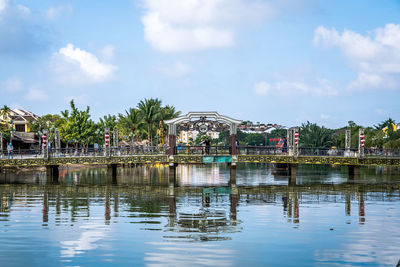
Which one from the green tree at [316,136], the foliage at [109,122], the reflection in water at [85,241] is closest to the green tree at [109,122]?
the foliage at [109,122]

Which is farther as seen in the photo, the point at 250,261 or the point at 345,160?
the point at 345,160

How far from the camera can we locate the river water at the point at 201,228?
51.2 ft

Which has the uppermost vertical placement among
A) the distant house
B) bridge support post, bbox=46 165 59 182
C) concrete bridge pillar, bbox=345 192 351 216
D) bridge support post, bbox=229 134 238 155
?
the distant house

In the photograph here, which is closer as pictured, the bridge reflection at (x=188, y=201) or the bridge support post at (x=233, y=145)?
the bridge reflection at (x=188, y=201)

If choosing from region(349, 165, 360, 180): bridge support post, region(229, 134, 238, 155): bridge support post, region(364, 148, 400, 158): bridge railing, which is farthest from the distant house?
region(364, 148, 400, 158): bridge railing

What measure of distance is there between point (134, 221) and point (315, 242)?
351 inches

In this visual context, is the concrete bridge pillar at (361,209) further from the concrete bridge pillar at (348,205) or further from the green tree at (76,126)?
the green tree at (76,126)

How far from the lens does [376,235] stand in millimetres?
19016

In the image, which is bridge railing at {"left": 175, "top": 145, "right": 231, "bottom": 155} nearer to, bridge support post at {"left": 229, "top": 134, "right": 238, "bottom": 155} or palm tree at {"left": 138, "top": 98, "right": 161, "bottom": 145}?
bridge support post at {"left": 229, "top": 134, "right": 238, "bottom": 155}

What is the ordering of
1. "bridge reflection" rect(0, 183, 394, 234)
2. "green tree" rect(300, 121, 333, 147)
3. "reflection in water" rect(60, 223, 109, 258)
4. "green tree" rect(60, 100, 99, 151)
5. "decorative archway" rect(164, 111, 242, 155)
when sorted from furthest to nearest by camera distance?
"green tree" rect(300, 121, 333, 147) < "green tree" rect(60, 100, 99, 151) < "decorative archway" rect(164, 111, 242, 155) < "bridge reflection" rect(0, 183, 394, 234) < "reflection in water" rect(60, 223, 109, 258)

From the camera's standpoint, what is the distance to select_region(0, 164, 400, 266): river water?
15.6 metres

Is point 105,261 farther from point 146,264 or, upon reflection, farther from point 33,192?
point 33,192

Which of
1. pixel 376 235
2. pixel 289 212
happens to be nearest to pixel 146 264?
pixel 376 235

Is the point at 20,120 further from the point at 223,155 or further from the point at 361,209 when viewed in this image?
the point at 361,209
